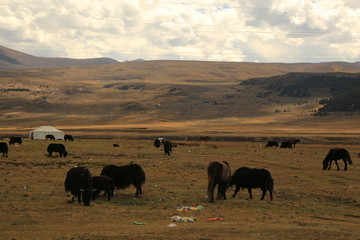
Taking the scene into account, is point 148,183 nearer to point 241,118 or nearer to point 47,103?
point 241,118

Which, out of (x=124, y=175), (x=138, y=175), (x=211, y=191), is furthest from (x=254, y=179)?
(x=124, y=175)

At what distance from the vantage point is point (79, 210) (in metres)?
16.2

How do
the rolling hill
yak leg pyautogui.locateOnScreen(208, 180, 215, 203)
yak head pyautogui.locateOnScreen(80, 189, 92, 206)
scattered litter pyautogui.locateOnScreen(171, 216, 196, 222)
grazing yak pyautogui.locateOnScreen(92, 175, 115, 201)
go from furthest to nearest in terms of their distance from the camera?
the rolling hill
grazing yak pyautogui.locateOnScreen(92, 175, 115, 201)
yak leg pyautogui.locateOnScreen(208, 180, 215, 203)
yak head pyautogui.locateOnScreen(80, 189, 92, 206)
scattered litter pyautogui.locateOnScreen(171, 216, 196, 222)

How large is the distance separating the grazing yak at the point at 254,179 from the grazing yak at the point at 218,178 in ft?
2.36

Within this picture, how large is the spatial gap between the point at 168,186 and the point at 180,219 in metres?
8.94

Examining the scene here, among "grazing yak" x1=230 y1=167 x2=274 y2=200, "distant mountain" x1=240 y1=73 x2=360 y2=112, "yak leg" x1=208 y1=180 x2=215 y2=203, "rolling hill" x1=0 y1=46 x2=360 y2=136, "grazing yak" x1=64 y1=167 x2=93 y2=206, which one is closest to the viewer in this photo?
"grazing yak" x1=64 y1=167 x2=93 y2=206

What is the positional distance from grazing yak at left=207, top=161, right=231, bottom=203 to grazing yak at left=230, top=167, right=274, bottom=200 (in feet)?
2.36

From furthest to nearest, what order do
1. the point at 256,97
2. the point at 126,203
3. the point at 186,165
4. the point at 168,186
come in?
the point at 256,97 → the point at 186,165 → the point at 168,186 → the point at 126,203

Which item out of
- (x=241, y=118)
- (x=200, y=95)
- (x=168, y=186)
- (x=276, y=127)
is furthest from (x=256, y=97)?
(x=168, y=186)

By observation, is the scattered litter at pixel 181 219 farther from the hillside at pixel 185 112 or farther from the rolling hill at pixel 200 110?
the rolling hill at pixel 200 110

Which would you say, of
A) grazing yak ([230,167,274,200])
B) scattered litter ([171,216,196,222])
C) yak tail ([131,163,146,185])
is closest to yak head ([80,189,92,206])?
yak tail ([131,163,146,185])

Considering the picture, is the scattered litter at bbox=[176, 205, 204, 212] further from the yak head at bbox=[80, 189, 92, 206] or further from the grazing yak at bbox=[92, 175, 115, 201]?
the grazing yak at bbox=[92, 175, 115, 201]

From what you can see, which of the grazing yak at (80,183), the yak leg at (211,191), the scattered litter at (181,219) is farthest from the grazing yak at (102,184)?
the scattered litter at (181,219)

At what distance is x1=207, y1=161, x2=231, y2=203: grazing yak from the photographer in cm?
1884
